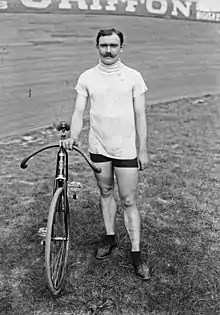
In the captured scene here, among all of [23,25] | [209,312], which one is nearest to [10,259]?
[209,312]

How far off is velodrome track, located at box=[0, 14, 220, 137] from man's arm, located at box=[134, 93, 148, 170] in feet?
12.7

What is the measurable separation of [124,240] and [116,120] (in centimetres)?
126

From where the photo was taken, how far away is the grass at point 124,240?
3152 mm

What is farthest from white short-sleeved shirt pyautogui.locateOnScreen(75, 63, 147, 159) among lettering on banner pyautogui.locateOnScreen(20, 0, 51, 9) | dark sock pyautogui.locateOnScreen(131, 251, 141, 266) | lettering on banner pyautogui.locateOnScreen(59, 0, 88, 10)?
lettering on banner pyautogui.locateOnScreen(59, 0, 88, 10)

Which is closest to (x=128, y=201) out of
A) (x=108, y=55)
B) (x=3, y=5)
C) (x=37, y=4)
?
(x=108, y=55)

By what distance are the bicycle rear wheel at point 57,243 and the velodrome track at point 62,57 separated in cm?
376

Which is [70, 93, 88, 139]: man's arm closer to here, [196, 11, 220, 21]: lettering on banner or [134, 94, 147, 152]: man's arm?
[134, 94, 147, 152]: man's arm

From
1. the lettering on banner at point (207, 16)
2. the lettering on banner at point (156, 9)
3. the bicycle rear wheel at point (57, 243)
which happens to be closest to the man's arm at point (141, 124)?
the bicycle rear wheel at point (57, 243)

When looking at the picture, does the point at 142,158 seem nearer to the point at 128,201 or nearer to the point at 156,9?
the point at 128,201

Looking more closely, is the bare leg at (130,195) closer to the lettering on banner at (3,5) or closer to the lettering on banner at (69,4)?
the lettering on banner at (3,5)

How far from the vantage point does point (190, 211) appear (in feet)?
14.9

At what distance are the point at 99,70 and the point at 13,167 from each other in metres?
3.01

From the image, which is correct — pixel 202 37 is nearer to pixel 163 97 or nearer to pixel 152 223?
pixel 163 97

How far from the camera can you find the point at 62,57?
7254 mm
